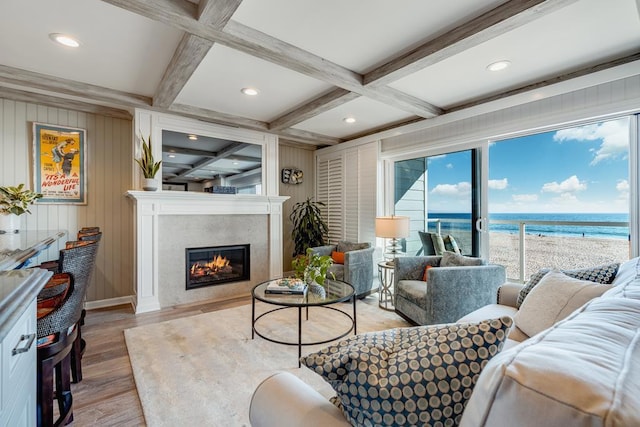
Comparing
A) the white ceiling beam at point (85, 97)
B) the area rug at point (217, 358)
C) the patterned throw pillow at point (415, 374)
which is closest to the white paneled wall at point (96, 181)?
the white ceiling beam at point (85, 97)

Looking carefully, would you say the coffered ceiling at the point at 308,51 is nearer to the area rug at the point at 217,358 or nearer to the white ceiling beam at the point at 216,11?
the white ceiling beam at the point at 216,11

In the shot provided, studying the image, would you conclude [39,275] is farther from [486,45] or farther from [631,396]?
[486,45]

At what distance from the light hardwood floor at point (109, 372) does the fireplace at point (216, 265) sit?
1.54 feet

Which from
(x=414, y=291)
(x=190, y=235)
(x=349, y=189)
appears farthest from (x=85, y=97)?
(x=414, y=291)

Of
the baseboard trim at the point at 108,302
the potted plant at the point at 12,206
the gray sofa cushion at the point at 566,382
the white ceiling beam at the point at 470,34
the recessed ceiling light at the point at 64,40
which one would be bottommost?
the baseboard trim at the point at 108,302

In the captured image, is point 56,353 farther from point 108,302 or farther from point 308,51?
point 108,302

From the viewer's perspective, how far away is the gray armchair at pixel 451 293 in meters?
2.50

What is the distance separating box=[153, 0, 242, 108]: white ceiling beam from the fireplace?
1.87 m

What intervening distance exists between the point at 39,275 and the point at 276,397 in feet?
3.06

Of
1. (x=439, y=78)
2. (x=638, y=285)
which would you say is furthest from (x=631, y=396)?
(x=439, y=78)

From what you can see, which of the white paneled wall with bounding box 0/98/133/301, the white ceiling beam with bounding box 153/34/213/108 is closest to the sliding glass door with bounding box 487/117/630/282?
the white ceiling beam with bounding box 153/34/213/108

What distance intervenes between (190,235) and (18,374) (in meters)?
2.98

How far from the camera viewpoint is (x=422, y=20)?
190cm

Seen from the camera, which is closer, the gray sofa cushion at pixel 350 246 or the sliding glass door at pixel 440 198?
the sliding glass door at pixel 440 198
